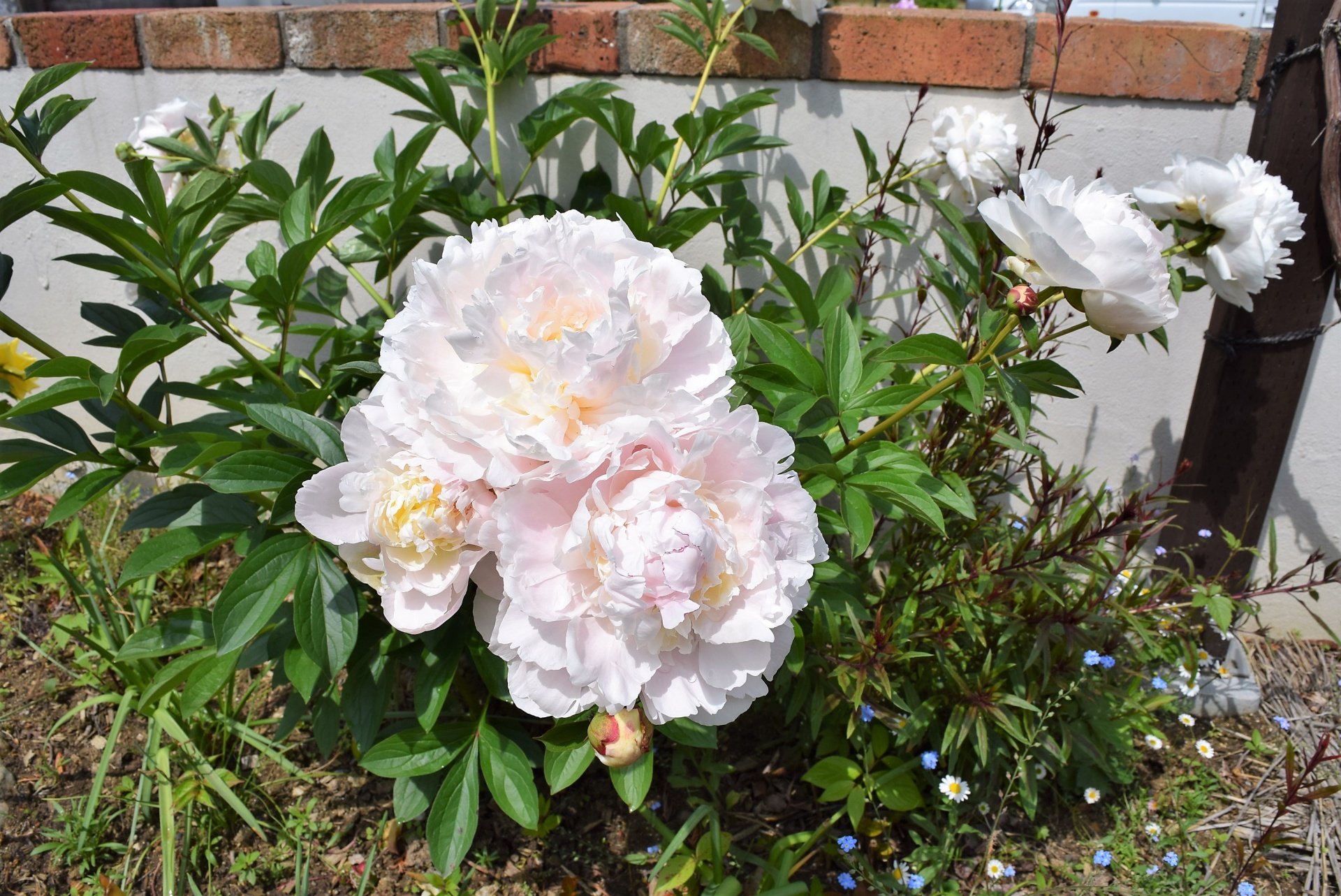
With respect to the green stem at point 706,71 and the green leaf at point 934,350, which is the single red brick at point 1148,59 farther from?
the green leaf at point 934,350

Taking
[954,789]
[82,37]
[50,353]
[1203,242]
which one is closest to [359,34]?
[82,37]

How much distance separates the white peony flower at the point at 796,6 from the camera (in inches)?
69.4

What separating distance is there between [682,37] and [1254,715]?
2.23m

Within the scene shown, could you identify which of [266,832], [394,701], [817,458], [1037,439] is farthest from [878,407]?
[266,832]

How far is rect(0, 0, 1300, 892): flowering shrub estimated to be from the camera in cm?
75

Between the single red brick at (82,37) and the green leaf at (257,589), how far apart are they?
6.19 feet

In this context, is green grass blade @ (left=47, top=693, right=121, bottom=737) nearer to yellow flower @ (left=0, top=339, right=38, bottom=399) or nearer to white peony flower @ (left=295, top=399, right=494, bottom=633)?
yellow flower @ (left=0, top=339, right=38, bottom=399)

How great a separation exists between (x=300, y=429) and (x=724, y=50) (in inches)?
54.5

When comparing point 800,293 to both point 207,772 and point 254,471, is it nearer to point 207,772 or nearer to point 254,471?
point 254,471

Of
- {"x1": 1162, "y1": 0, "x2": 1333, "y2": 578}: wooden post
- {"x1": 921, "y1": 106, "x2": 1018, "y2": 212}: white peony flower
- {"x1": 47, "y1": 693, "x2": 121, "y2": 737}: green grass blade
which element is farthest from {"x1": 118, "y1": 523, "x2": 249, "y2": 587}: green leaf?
{"x1": 1162, "y1": 0, "x2": 1333, "y2": 578}: wooden post

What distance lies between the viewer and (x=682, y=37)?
5.78 ft

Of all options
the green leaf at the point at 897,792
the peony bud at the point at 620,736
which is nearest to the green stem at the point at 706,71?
the peony bud at the point at 620,736

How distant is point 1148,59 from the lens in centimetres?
180

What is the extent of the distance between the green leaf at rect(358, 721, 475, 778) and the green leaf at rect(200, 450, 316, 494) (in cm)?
50
